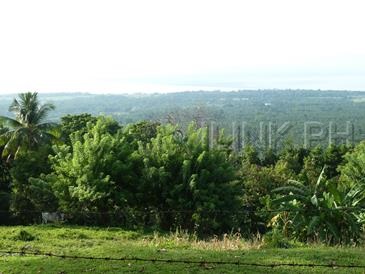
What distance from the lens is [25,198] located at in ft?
94.8

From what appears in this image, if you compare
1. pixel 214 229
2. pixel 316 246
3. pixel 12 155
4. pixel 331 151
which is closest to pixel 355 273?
pixel 316 246

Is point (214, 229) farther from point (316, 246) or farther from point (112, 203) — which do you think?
point (316, 246)

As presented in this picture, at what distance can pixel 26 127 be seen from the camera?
32000 millimetres

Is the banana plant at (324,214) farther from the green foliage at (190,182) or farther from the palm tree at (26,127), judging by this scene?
the palm tree at (26,127)

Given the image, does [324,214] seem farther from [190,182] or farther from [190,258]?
[190,182]

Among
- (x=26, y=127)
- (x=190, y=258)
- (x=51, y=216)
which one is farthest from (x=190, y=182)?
(x=190, y=258)

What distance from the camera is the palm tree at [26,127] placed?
103 ft

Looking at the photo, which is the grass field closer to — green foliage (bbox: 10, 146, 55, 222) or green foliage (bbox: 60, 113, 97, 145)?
green foliage (bbox: 10, 146, 55, 222)

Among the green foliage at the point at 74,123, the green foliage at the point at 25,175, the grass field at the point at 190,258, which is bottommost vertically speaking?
the green foliage at the point at 25,175

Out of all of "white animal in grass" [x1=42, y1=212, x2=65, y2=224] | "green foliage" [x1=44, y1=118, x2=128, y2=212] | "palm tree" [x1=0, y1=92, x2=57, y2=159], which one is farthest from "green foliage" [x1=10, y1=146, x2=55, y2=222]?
"green foliage" [x1=44, y1=118, x2=128, y2=212]

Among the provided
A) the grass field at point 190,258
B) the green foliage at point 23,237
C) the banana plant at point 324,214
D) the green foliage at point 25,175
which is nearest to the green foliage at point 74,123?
the green foliage at point 25,175

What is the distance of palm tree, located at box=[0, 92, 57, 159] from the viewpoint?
3152 centimetres

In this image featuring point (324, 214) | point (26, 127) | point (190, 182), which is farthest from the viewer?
point (26, 127)

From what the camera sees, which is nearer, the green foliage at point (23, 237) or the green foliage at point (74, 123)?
the green foliage at point (23, 237)
